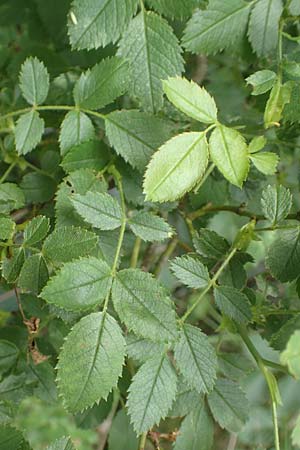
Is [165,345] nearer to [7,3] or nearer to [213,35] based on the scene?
[213,35]

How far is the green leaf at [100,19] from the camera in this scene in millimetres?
928

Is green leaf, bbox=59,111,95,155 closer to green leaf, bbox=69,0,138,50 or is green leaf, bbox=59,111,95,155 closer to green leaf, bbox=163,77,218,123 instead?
green leaf, bbox=69,0,138,50

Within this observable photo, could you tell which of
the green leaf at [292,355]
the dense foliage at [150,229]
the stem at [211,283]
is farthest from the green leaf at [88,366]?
the green leaf at [292,355]

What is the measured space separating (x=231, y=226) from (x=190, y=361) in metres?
0.59

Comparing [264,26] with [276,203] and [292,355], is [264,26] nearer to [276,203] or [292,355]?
→ [276,203]

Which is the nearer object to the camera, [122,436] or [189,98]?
[189,98]

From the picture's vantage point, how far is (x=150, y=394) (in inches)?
33.4

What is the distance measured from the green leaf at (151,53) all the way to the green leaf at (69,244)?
0.23 meters

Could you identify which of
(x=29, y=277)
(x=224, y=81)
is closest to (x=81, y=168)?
(x=29, y=277)

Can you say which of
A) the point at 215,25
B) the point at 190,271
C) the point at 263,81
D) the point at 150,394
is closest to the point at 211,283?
the point at 190,271

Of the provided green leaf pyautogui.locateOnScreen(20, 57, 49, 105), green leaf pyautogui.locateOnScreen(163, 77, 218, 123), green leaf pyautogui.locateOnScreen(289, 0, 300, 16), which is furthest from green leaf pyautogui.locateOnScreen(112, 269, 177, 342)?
green leaf pyautogui.locateOnScreen(289, 0, 300, 16)

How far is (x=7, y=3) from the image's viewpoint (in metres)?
1.38

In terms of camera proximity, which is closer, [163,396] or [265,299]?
[163,396]

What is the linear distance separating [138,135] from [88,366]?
0.34 metres
